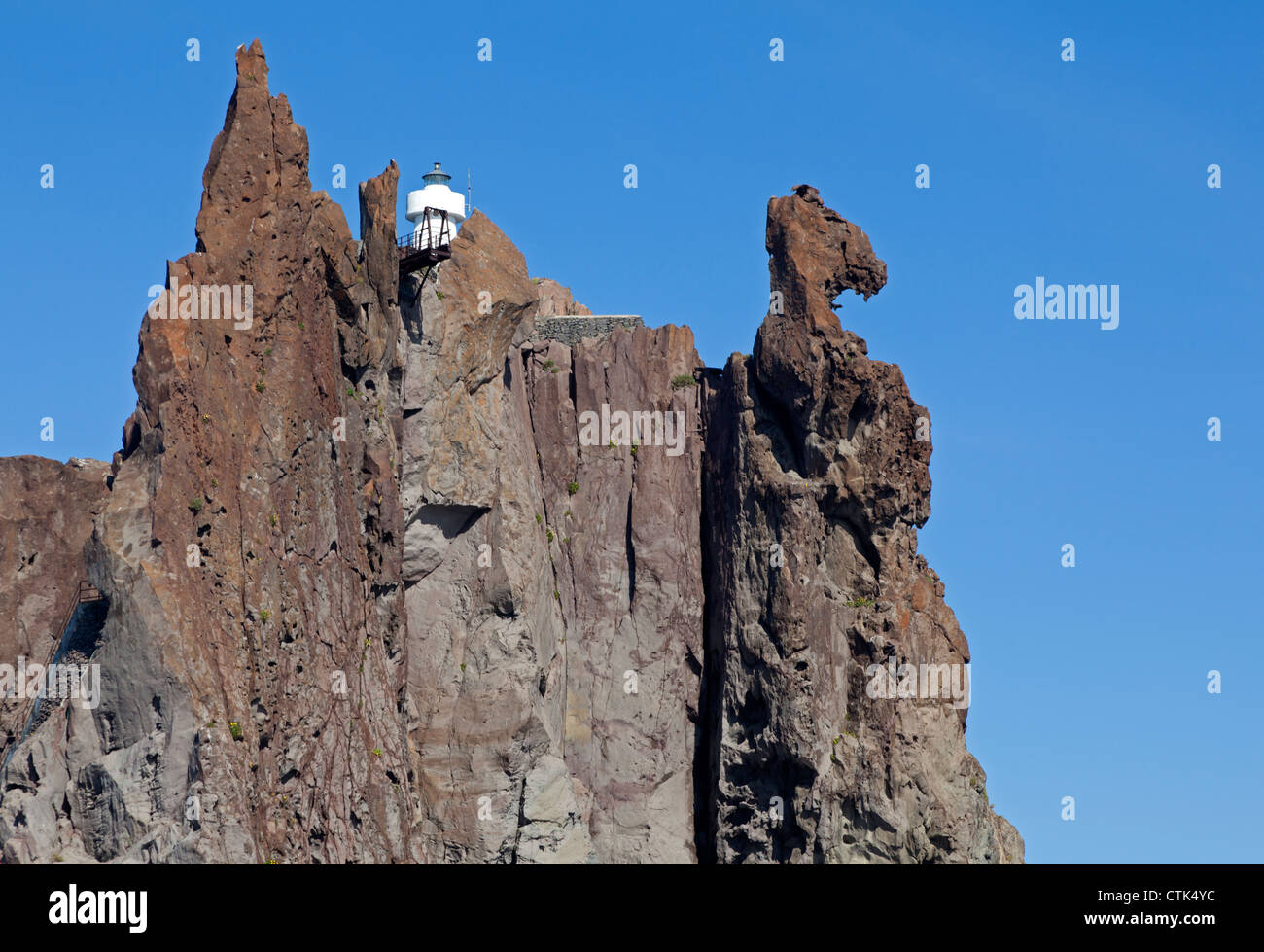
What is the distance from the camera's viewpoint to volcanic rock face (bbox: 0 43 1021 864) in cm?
6588

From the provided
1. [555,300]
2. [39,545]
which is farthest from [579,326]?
[39,545]

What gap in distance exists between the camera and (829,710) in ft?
272

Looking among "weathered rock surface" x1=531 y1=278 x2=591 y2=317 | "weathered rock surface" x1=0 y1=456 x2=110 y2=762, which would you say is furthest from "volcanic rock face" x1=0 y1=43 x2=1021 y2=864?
"weathered rock surface" x1=531 y1=278 x2=591 y2=317

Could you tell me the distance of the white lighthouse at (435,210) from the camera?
3295 inches

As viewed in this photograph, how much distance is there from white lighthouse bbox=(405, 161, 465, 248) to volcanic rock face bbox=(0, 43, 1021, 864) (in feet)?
2.94

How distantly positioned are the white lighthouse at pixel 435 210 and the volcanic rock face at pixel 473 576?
90cm

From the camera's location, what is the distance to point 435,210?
84625 mm

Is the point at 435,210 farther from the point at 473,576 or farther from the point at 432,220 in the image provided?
the point at 473,576

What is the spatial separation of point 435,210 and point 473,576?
44.4 ft

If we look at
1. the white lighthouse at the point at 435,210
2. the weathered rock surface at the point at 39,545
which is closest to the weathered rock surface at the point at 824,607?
the white lighthouse at the point at 435,210

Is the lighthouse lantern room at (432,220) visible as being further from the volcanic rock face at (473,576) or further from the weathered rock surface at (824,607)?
the weathered rock surface at (824,607)

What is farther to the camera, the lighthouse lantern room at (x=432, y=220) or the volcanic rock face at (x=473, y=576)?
the lighthouse lantern room at (x=432, y=220)

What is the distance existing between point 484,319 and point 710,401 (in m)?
10.6

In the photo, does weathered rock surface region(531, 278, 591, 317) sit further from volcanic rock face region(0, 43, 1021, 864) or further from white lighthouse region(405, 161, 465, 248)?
white lighthouse region(405, 161, 465, 248)
